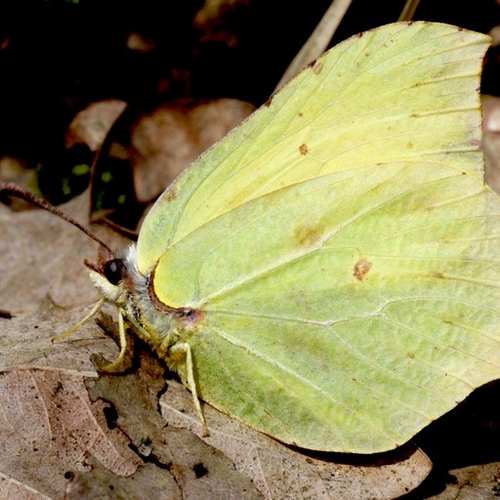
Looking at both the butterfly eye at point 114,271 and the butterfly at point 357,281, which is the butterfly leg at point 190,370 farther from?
the butterfly eye at point 114,271

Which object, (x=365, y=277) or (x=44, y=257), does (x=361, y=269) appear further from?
(x=44, y=257)

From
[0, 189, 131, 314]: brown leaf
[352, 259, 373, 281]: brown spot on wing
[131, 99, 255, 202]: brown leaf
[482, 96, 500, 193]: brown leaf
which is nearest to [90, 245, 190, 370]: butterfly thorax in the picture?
[352, 259, 373, 281]: brown spot on wing

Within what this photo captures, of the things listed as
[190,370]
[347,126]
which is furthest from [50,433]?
[347,126]

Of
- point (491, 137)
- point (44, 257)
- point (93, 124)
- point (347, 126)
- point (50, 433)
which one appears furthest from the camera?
point (491, 137)

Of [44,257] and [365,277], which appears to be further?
[44,257]

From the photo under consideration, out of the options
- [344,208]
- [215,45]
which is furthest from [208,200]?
[215,45]

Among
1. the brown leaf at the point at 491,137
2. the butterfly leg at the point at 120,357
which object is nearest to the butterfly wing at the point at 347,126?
the butterfly leg at the point at 120,357
